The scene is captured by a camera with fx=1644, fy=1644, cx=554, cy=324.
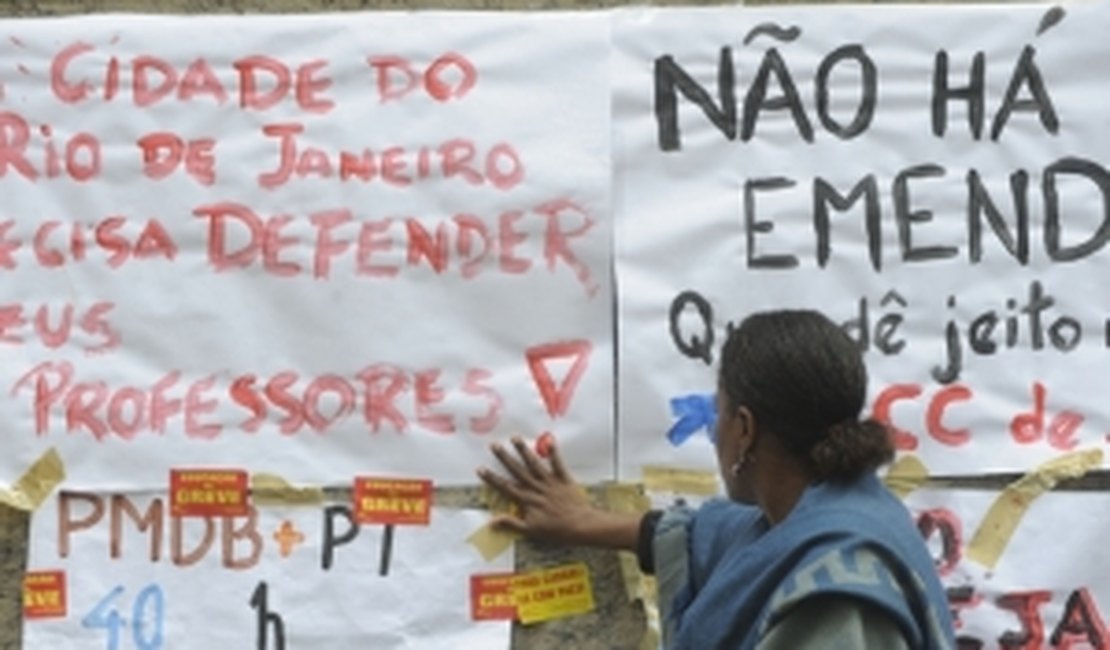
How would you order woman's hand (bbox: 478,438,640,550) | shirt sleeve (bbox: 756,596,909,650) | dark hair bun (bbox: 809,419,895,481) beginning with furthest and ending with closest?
woman's hand (bbox: 478,438,640,550)
dark hair bun (bbox: 809,419,895,481)
shirt sleeve (bbox: 756,596,909,650)

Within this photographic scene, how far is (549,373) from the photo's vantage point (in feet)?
8.98

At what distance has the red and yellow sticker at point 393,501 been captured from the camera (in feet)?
8.98

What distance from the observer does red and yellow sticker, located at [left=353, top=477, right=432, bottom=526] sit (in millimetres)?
2738

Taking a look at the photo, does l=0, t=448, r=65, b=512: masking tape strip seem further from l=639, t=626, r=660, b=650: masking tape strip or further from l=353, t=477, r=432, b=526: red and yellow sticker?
l=639, t=626, r=660, b=650: masking tape strip

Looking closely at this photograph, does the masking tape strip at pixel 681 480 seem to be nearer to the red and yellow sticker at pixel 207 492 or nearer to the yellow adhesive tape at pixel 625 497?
the yellow adhesive tape at pixel 625 497

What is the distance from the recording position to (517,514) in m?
2.75

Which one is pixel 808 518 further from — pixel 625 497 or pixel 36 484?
pixel 36 484

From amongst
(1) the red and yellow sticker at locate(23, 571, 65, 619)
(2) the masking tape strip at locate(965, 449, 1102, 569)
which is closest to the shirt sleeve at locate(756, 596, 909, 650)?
(2) the masking tape strip at locate(965, 449, 1102, 569)

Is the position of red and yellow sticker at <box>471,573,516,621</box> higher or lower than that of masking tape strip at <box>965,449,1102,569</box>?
lower

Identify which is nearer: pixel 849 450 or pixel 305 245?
pixel 849 450

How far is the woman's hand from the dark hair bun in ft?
2.36

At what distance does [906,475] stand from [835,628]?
0.91 metres

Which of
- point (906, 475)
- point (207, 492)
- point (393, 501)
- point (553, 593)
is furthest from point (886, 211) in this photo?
point (207, 492)

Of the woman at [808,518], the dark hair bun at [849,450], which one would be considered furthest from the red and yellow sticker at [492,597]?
the dark hair bun at [849,450]
